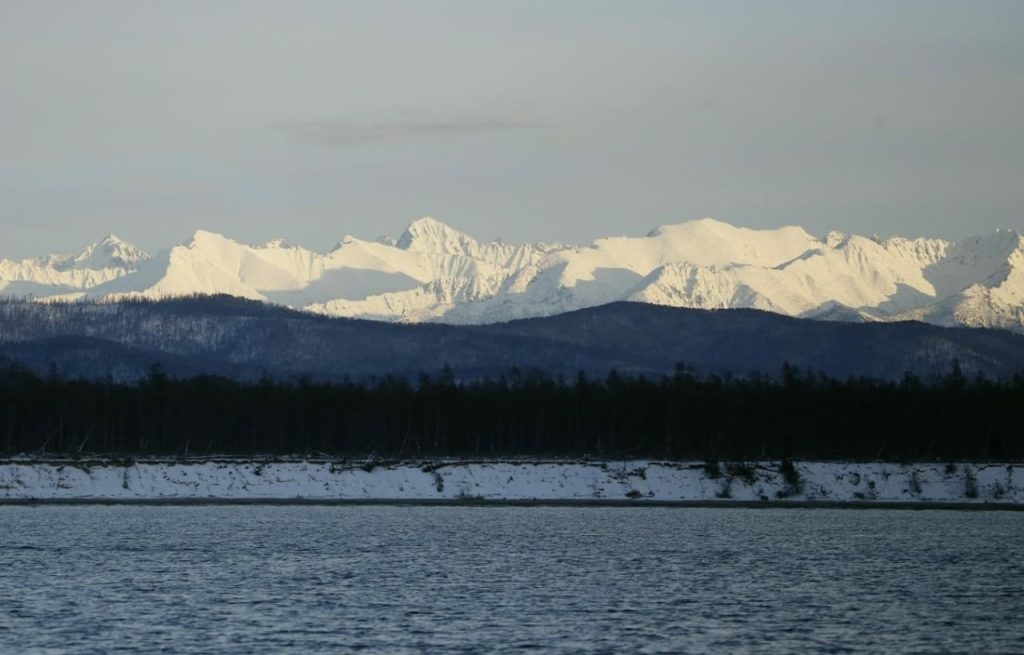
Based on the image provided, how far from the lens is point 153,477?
123 meters

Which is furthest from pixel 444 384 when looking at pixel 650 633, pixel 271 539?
pixel 650 633

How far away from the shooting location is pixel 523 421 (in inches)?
6255

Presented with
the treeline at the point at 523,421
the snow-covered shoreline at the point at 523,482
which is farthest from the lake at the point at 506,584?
the treeline at the point at 523,421

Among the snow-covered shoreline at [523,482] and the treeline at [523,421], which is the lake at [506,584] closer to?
the snow-covered shoreline at [523,482]

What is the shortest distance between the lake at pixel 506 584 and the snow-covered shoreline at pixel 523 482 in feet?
56.8

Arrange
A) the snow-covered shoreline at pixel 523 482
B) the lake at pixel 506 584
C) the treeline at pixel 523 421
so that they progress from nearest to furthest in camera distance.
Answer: the lake at pixel 506 584, the snow-covered shoreline at pixel 523 482, the treeline at pixel 523 421

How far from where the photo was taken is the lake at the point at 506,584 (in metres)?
48.4

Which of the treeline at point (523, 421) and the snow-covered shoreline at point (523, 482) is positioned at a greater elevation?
the treeline at point (523, 421)

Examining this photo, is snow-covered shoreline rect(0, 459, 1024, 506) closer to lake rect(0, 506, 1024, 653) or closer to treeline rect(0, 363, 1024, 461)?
treeline rect(0, 363, 1024, 461)

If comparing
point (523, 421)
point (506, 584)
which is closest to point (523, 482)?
point (523, 421)

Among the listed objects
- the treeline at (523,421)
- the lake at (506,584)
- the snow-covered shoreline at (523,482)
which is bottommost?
the lake at (506,584)

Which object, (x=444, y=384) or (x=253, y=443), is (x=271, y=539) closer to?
(x=253, y=443)

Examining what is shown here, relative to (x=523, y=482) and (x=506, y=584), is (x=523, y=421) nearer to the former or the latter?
(x=523, y=482)

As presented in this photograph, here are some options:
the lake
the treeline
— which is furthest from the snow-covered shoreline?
the lake
